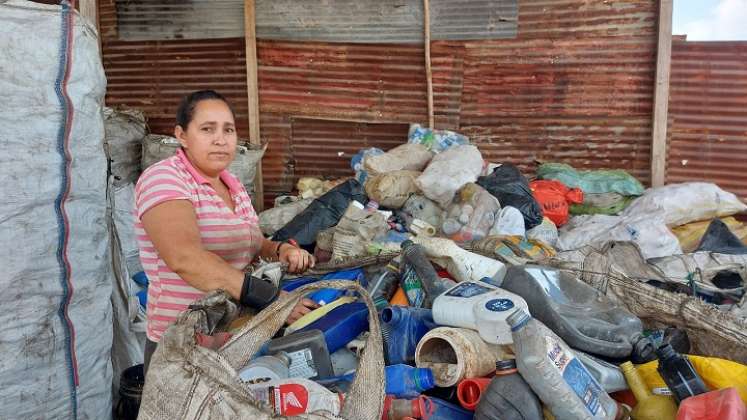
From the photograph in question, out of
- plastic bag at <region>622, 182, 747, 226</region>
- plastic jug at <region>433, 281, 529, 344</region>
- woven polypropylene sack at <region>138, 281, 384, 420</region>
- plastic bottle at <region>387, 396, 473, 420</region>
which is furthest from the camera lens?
plastic bag at <region>622, 182, 747, 226</region>

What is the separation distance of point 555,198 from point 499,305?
3.60 metres

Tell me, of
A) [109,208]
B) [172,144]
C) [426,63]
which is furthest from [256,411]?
[426,63]

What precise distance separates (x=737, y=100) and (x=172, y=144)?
203 inches

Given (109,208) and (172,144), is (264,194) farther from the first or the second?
(109,208)

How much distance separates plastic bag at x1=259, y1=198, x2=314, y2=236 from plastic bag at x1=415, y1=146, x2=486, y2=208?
1181mm

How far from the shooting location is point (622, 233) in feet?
14.6

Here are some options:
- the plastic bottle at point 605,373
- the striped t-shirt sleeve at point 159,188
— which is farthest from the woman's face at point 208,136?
the plastic bottle at point 605,373

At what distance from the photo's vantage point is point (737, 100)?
5250 millimetres

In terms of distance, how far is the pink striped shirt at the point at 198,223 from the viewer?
1.83 meters

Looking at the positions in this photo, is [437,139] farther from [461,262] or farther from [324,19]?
[461,262]

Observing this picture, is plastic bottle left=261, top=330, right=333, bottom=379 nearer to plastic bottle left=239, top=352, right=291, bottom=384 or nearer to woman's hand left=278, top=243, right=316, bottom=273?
plastic bottle left=239, top=352, right=291, bottom=384

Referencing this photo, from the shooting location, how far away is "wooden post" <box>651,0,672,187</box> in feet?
16.8

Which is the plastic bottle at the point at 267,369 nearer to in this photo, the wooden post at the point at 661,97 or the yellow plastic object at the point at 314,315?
the yellow plastic object at the point at 314,315

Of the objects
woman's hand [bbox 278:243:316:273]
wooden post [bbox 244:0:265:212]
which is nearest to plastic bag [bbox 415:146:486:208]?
wooden post [bbox 244:0:265:212]
